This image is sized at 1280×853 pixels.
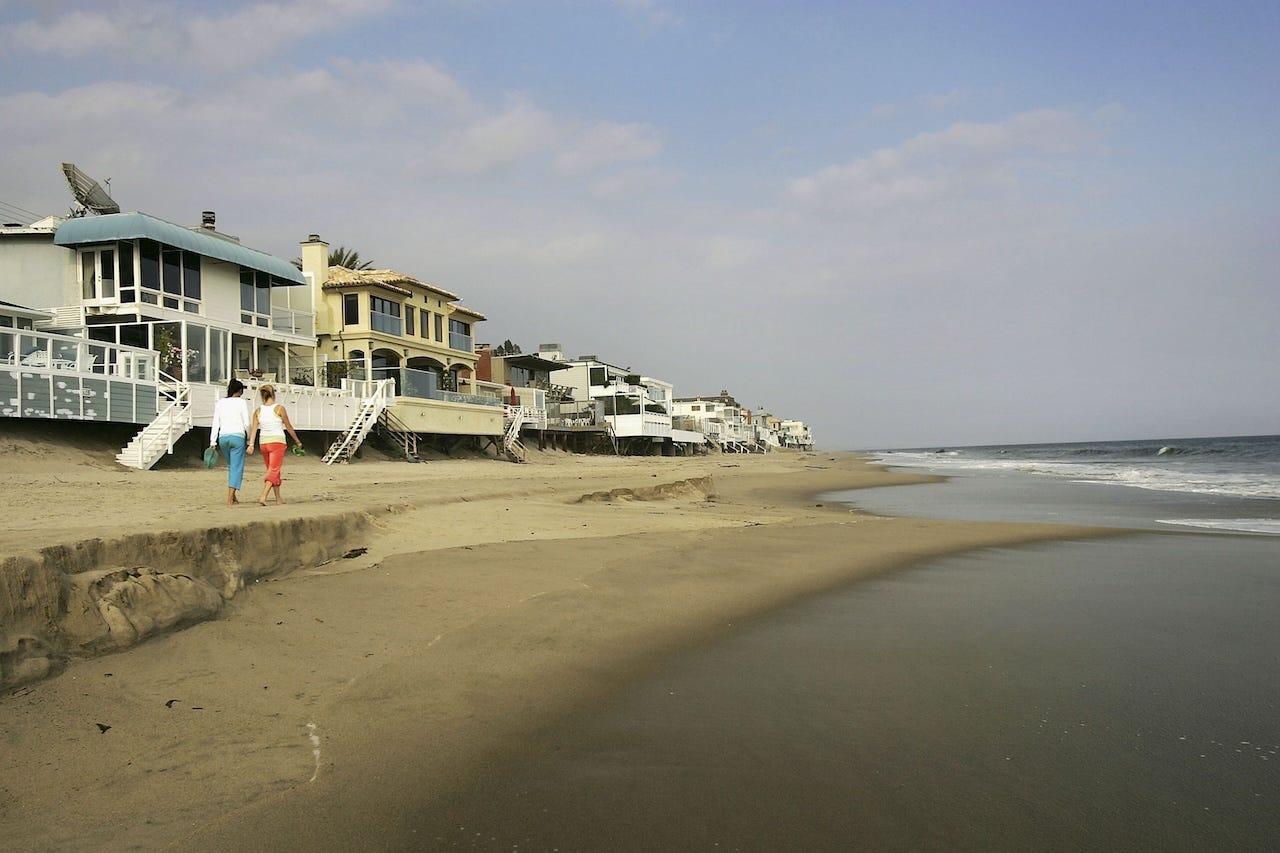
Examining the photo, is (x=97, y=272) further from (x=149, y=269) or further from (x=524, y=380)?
(x=524, y=380)

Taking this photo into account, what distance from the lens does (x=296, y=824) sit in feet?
10.2

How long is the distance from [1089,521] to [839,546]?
654 centimetres

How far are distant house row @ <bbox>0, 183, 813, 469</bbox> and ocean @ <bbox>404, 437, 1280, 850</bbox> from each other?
16860 millimetres

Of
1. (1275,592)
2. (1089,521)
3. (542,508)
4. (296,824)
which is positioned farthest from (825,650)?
(1089,521)

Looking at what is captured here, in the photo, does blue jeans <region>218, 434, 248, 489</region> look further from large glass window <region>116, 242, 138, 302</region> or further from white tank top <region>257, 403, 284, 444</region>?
large glass window <region>116, 242, 138, 302</region>

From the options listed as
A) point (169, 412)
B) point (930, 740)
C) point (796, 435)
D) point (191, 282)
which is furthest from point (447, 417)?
point (796, 435)

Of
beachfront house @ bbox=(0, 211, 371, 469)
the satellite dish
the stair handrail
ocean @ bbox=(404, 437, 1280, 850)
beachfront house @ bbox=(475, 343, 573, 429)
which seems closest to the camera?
ocean @ bbox=(404, 437, 1280, 850)

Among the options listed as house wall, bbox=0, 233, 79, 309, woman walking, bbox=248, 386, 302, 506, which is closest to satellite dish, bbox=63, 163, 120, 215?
house wall, bbox=0, 233, 79, 309

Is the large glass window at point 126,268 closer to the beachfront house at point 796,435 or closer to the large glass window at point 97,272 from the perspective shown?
the large glass window at point 97,272

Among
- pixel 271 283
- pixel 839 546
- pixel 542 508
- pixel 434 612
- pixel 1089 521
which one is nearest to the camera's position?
pixel 434 612

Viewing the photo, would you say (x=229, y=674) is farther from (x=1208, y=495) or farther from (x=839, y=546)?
(x=1208, y=495)

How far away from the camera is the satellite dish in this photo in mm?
27906

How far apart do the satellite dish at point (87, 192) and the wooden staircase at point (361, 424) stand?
37.7 ft

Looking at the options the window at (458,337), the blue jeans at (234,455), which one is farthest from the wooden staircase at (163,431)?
the window at (458,337)
